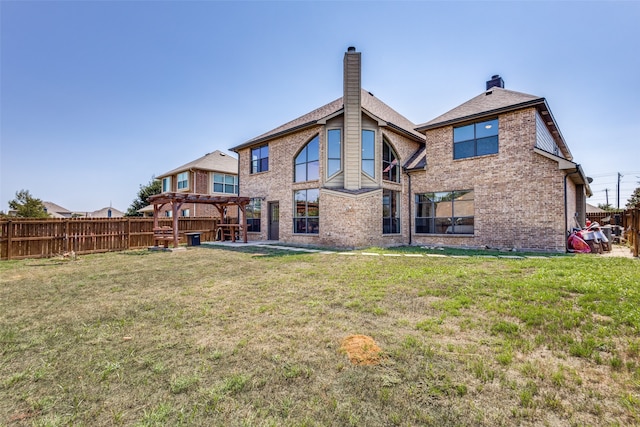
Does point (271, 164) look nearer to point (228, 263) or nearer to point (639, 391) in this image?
point (228, 263)

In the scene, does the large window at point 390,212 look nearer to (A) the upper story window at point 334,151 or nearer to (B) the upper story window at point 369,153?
(B) the upper story window at point 369,153

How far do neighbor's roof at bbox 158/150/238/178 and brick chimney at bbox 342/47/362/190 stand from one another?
16092 mm

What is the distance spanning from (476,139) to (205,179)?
2170 cm

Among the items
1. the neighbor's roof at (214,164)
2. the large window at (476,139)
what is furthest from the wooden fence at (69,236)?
the large window at (476,139)

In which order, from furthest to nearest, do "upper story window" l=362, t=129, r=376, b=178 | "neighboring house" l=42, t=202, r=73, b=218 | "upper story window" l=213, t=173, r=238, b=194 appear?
1. "neighboring house" l=42, t=202, r=73, b=218
2. "upper story window" l=213, t=173, r=238, b=194
3. "upper story window" l=362, t=129, r=376, b=178

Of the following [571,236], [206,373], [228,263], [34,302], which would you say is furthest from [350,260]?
[571,236]

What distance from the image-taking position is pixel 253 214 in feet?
59.4

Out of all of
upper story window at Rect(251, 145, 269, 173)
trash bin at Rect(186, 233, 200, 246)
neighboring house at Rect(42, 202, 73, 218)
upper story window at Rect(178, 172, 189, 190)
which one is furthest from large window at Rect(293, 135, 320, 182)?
neighboring house at Rect(42, 202, 73, 218)

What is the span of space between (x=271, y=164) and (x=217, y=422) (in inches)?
620

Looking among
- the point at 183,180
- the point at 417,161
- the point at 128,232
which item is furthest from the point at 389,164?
the point at 183,180

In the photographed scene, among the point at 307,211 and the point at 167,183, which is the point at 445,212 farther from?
the point at 167,183

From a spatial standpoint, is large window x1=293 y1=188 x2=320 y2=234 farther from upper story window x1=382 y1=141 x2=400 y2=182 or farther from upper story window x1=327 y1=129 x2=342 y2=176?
upper story window x1=382 y1=141 x2=400 y2=182

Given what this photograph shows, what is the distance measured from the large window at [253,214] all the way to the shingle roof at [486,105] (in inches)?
414

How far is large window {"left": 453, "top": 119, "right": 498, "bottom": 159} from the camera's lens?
40.4 ft
